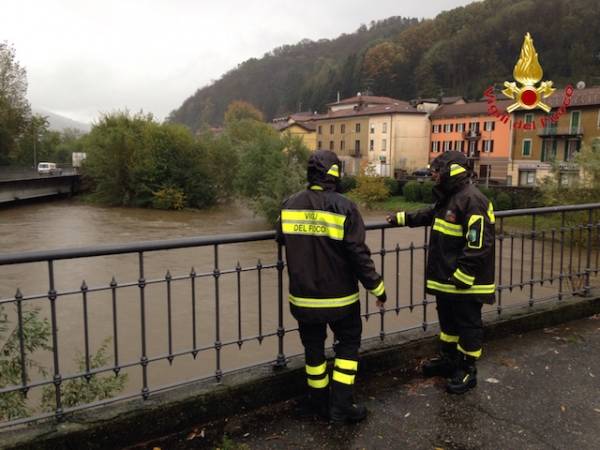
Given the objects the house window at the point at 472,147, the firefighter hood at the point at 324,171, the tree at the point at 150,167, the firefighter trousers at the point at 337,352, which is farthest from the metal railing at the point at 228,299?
the house window at the point at 472,147

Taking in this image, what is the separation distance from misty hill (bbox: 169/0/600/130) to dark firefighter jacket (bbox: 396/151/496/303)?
69.4 metres

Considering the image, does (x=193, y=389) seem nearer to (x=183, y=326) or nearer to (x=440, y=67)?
(x=183, y=326)

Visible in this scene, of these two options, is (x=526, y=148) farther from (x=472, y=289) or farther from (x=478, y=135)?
(x=472, y=289)

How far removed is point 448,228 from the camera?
4051 millimetres

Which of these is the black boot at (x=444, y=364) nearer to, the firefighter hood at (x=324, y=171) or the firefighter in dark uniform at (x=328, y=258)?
the firefighter in dark uniform at (x=328, y=258)

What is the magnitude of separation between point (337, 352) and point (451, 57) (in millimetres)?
100978

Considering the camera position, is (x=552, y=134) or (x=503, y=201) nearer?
(x=503, y=201)

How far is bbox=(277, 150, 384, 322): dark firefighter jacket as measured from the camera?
11.5ft

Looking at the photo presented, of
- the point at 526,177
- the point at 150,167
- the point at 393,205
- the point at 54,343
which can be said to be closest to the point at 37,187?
the point at 150,167

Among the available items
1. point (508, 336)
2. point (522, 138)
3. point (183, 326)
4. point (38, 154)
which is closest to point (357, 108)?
point (522, 138)

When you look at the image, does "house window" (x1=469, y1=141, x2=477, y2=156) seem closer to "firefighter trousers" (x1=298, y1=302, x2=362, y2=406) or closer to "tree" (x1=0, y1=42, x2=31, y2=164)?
"tree" (x1=0, y1=42, x2=31, y2=164)

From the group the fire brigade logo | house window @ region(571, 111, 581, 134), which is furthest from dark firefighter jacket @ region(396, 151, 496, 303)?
house window @ region(571, 111, 581, 134)

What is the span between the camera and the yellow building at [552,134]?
49.1 metres

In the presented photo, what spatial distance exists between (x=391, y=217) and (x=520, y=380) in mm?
1594
